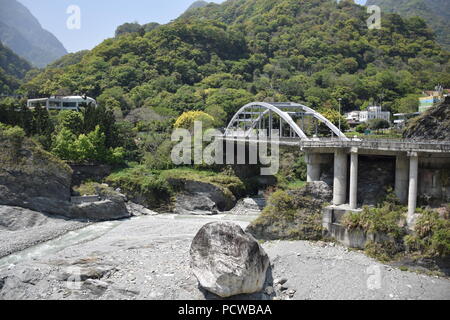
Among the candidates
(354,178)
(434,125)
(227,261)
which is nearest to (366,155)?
(354,178)

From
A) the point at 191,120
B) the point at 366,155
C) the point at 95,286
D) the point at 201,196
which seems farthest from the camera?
the point at 191,120

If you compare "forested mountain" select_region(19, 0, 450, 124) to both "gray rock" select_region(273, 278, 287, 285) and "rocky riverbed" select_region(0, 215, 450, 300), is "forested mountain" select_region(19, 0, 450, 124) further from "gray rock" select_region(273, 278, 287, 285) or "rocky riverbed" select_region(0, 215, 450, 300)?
"gray rock" select_region(273, 278, 287, 285)

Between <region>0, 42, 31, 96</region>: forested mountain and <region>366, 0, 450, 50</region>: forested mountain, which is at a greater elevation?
<region>366, 0, 450, 50</region>: forested mountain

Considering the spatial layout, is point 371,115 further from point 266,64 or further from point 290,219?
point 290,219

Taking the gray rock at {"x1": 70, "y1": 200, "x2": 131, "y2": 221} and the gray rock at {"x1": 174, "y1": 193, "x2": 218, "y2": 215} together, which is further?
the gray rock at {"x1": 174, "y1": 193, "x2": 218, "y2": 215}

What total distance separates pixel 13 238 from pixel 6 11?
14720cm

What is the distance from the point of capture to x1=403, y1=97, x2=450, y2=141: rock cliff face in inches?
1188

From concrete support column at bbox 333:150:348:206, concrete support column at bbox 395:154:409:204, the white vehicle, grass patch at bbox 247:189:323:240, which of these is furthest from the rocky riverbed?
the white vehicle

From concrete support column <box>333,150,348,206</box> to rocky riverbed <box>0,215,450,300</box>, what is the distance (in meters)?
3.83

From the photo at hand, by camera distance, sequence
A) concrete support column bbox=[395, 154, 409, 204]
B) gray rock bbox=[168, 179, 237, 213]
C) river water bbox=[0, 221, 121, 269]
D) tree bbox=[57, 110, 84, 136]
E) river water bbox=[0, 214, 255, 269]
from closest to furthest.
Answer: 1. river water bbox=[0, 221, 121, 269]
2. river water bbox=[0, 214, 255, 269]
3. concrete support column bbox=[395, 154, 409, 204]
4. gray rock bbox=[168, 179, 237, 213]
5. tree bbox=[57, 110, 84, 136]

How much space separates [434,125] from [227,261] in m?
21.6

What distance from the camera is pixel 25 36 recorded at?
163000 mm

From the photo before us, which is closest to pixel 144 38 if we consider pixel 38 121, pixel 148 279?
pixel 38 121

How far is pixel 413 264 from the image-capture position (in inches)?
858
